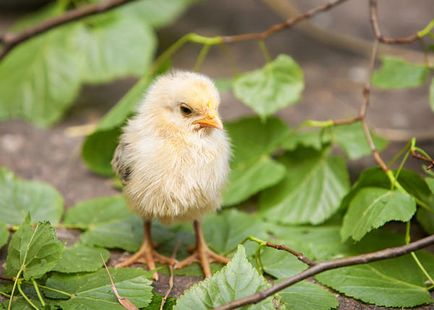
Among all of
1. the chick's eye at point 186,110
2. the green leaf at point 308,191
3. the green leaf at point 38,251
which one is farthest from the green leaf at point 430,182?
the green leaf at point 38,251

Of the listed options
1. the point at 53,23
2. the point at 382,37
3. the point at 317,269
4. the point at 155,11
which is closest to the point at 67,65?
the point at 53,23

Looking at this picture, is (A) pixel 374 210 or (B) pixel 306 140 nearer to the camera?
(A) pixel 374 210

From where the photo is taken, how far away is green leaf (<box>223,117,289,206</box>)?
9.14 feet

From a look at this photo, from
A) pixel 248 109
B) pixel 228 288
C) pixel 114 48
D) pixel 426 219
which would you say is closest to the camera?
pixel 228 288

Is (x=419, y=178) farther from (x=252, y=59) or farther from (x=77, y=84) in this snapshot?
(x=252, y=59)

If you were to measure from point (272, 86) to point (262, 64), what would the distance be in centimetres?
154

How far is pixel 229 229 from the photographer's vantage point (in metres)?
2.61

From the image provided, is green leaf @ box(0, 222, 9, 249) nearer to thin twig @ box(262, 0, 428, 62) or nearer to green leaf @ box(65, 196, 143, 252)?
green leaf @ box(65, 196, 143, 252)

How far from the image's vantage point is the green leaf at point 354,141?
2.84 meters

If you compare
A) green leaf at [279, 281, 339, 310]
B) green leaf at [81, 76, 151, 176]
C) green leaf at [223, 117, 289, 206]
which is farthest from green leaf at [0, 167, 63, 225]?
green leaf at [279, 281, 339, 310]

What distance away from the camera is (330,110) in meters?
3.79

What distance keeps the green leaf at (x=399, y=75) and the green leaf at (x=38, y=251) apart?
165 centimetres

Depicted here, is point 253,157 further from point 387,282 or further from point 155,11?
point 155,11

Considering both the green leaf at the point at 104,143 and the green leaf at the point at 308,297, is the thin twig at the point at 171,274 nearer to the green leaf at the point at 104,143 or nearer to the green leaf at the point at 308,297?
the green leaf at the point at 308,297
